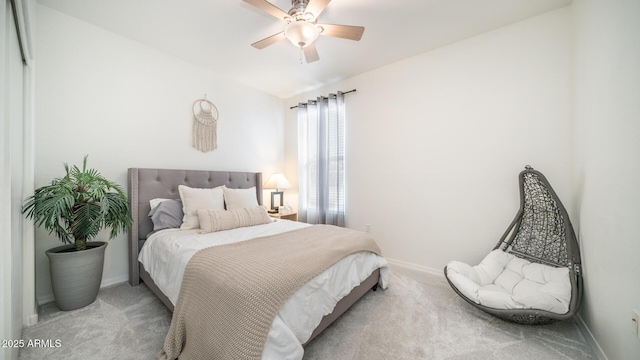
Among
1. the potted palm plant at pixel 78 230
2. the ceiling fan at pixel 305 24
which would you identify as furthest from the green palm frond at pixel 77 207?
the ceiling fan at pixel 305 24

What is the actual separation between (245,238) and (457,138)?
251 centimetres

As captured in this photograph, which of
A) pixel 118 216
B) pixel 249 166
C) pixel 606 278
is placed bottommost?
pixel 606 278

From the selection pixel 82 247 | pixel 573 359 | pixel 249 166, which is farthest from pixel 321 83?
pixel 573 359

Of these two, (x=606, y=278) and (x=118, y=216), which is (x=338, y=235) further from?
(x=118, y=216)

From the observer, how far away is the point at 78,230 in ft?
6.06

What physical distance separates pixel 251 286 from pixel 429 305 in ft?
5.47

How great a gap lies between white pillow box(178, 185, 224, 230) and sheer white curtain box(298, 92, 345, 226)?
1.48m

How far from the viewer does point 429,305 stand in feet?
6.49

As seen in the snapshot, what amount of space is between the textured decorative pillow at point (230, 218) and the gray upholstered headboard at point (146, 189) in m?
0.67

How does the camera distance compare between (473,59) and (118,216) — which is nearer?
(118,216)

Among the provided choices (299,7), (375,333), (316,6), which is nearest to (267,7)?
(299,7)

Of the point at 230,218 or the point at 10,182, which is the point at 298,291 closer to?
the point at 230,218

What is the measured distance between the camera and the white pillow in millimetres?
2314

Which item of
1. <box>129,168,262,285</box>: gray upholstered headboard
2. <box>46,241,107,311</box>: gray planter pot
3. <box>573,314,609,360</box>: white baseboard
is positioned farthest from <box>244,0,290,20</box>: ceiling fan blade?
<box>573,314,609,360</box>: white baseboard
